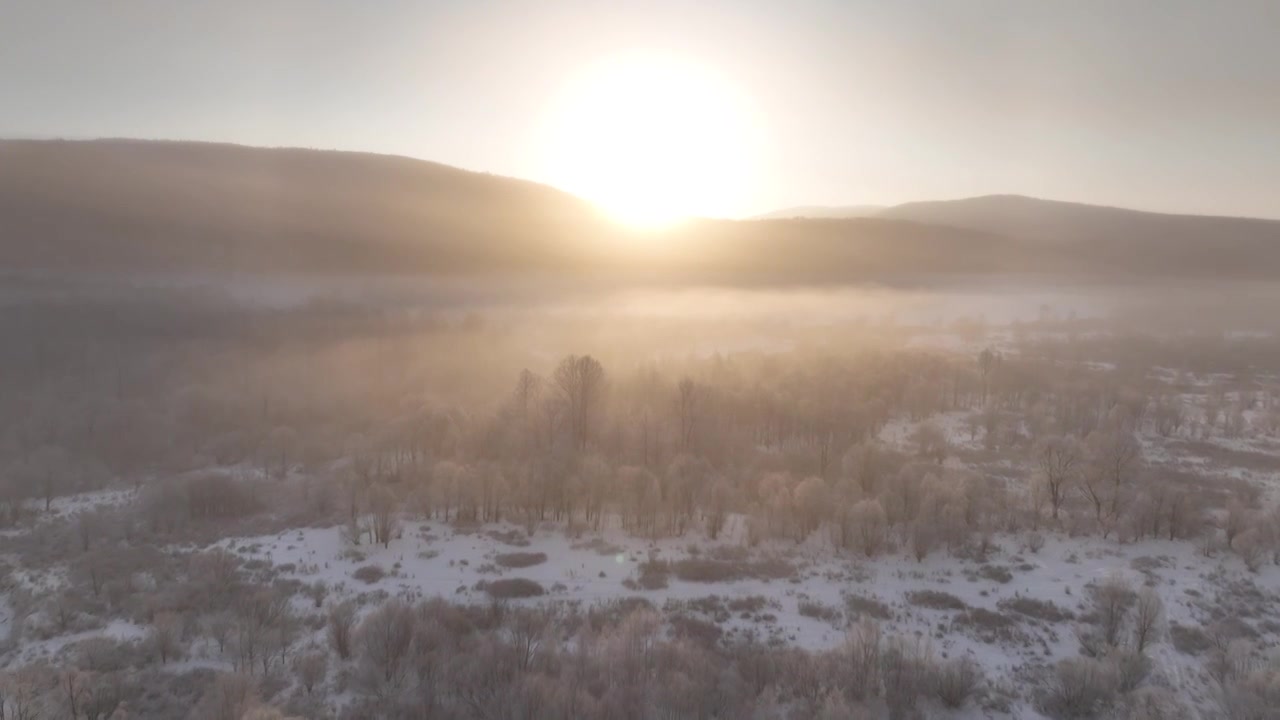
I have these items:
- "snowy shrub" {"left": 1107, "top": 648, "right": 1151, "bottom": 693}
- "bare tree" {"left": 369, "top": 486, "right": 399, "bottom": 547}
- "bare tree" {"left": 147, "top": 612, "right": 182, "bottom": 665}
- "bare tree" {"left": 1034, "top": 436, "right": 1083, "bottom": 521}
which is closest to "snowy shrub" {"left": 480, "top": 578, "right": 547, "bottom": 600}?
→ "bare tree" {"left": 369, "top": 486, "right": 399, "bottom": 547}

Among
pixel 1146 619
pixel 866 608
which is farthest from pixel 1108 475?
pixel 866 608

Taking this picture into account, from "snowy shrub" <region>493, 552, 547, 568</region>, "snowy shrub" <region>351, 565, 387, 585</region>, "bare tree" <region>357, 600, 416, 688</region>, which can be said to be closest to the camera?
"bare tree" <region>357, 600, 416, 688</region>

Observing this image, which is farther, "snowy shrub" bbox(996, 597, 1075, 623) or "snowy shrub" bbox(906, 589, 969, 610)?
"snowy shrub" bbox(906, 589, 969, 610)

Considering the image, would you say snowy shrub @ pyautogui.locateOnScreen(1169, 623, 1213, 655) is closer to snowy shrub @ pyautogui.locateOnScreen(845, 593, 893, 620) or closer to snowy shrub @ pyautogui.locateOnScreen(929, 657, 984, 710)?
snowy shrub @ pyautogui.locateOnScreen(929, 657, 984, 710)

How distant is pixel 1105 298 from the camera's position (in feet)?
279

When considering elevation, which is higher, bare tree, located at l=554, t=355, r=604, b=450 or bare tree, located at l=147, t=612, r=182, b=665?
bare tree, located at l=554, t=355, r=604, b=450

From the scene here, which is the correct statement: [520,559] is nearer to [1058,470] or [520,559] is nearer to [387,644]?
[387,644]

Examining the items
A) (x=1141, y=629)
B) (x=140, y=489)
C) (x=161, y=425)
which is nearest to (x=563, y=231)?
(x=161, y=425)

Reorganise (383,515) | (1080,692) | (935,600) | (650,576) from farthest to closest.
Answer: (383,515), (650,576), (935,600), (1080,692)

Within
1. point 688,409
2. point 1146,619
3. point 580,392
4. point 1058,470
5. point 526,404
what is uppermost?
point 580,392

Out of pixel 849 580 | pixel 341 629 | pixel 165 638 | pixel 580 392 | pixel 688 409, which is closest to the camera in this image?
pixel 165 638

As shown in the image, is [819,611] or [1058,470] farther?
[1058,470]

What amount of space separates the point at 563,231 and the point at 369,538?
5375 centimetres

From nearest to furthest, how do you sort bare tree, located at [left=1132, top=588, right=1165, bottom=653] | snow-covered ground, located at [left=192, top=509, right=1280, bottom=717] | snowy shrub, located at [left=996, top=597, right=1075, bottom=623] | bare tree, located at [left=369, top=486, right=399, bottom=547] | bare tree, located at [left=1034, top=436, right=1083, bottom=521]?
bare tree, located at [left=1132, top=588, right=1165, bottom=653], snow-covered ground, located at [left=192, top=509, right=1280, bottom=717], snowy shrub, located at [left=996, top=597, right=1075, bottom=623], bare tree, located at [left=369, top=486, right=399, bottom=547], bare tree, located at [left=1034, top=436, right=1083, bottom=521]
